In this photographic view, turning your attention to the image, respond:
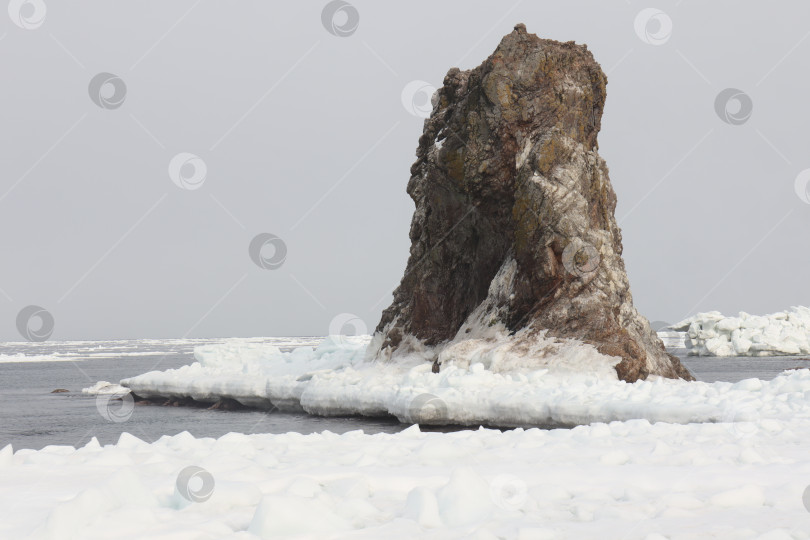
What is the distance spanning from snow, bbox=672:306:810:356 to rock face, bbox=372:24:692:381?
49.4 metres

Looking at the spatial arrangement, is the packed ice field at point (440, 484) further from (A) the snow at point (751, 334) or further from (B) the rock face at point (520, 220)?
(A) the snow at point (751, 334)

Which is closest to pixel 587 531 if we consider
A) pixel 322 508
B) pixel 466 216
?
pixel 322 508

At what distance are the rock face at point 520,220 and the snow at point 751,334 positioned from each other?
49.4 m

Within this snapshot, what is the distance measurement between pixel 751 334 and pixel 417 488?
73228 mm

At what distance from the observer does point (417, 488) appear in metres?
6.11

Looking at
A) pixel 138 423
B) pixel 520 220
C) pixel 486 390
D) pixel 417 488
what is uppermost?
pixel 520 220

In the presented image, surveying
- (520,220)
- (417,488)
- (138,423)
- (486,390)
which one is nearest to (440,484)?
(417,488)

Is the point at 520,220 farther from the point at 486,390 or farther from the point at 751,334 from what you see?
the point at 751,334

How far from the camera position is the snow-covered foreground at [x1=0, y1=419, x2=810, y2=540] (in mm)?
5520

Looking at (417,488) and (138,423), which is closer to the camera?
(417,488)

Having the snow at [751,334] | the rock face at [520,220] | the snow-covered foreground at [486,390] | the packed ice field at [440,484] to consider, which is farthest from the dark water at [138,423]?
the snow at [751,334]

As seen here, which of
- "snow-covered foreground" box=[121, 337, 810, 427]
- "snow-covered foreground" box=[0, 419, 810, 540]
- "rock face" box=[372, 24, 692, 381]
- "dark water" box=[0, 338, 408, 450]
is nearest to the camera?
"snow-covered foreground" box=[0, 419, 810, 540]

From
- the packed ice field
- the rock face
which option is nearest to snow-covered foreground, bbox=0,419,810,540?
the packed ice field

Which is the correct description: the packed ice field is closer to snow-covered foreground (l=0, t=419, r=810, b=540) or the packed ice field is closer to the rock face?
snow-covered foreground (l=0, t=419, r=810, b=540)
